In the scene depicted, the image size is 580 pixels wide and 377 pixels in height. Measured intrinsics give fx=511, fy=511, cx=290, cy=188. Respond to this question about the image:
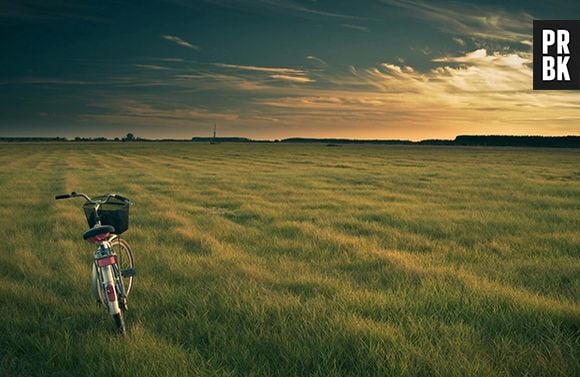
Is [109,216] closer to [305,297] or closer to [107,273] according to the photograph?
[107,273]

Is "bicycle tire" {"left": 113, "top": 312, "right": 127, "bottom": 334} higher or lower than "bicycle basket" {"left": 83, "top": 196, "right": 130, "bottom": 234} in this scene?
lower

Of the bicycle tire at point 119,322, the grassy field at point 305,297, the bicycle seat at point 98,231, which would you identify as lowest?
the grassy field at point 305,297

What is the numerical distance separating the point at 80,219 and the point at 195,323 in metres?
8.94

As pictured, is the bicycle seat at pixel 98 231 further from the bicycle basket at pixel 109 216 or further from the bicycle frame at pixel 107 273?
the bicycle basket at pixel 109 216

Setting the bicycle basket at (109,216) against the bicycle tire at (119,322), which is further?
the bicycle basket at (109,216)

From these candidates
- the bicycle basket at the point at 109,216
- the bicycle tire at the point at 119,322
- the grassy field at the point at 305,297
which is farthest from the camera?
the bicycle basket at the point at 109,216

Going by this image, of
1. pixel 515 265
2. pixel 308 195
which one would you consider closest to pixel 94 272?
pixel 515 265

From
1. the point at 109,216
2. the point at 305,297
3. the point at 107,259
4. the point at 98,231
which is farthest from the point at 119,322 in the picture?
the point at 305,297

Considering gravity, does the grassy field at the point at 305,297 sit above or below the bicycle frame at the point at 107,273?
below

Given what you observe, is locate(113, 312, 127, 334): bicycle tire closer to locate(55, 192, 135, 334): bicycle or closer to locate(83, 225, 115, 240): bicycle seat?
locate(55, 192, 135, 334): bicycle

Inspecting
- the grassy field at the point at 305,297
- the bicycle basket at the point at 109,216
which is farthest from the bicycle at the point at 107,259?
the grassy field at the point at 305,297

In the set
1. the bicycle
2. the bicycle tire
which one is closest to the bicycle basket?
the bicycle

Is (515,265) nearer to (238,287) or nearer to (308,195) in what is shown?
(238,287)

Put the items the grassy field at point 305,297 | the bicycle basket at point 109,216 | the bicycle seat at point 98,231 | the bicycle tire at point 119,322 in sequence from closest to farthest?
the grassy field at point 305,297 → the bicycle seat at point 98,231 → the bicycle tire at point 119,322 → the bicycle basket at point 109,216
